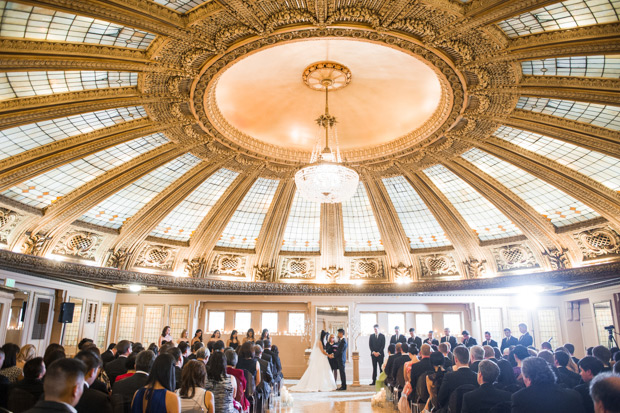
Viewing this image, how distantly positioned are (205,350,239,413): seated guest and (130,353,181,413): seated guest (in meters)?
1.81

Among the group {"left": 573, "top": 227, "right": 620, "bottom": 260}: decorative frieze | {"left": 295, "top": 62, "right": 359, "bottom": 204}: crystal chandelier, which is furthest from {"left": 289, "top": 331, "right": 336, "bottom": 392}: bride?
{"left": 573, "top": 227, "right": 620, "bottom": 260}: decorative frieze

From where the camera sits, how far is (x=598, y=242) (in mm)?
18266

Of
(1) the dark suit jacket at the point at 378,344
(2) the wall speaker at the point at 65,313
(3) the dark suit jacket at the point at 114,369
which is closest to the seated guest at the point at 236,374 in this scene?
(3) the dark suit jacket at the point at 114,369

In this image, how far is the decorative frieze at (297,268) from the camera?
24562 millimetres

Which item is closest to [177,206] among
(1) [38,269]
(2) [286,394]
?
(1) [38,269]

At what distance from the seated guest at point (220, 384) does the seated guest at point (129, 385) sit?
1111 millimetres

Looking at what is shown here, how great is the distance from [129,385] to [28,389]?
108 cm

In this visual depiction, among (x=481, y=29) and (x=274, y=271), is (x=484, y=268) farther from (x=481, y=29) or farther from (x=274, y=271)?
(x=481, y=29)

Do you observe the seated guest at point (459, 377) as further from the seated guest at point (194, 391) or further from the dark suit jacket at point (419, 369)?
the seated guest at point (194, 391)

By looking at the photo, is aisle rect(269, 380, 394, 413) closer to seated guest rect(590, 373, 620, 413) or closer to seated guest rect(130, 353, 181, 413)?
seated guest rect(130, 353, 181, 413)

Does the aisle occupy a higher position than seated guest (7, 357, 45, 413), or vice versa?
seated guest (7, 357, 45, 413)

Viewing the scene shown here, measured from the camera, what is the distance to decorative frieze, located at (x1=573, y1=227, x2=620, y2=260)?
1772cm

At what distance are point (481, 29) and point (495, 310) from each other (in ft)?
59.2

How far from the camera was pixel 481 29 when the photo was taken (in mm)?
10633
